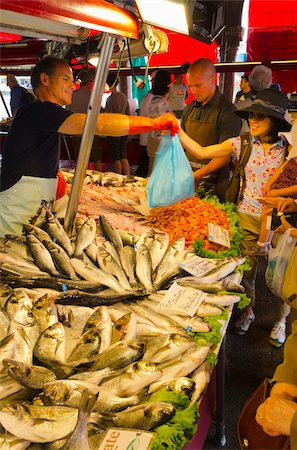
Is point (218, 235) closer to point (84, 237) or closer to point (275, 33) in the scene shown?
point (84, 237)

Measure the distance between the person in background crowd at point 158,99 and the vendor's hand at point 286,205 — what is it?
3.69 meters

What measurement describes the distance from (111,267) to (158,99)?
554cm

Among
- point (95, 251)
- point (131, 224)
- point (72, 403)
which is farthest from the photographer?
point (131, 224)

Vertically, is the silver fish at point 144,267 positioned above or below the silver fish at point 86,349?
above

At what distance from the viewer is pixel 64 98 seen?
2867 mm

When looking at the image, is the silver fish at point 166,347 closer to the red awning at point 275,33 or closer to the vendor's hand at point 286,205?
the vendor's hand at point 286,205

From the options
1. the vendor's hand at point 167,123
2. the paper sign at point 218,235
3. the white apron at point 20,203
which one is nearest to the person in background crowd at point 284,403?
the paper sign at point 218,235

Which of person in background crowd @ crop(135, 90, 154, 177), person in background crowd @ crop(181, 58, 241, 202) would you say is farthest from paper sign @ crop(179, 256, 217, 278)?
person in background crowd @ crop(135, 90, 154, 177)

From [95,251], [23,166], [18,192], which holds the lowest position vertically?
[95,251]

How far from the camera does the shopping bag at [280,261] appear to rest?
3205 millimetres

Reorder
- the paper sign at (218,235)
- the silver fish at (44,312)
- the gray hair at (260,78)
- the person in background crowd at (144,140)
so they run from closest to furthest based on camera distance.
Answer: the silver fish at (44,312)
the paper sign at (218,235)
the gray hair at (260,78)
the person in background crowd at (144,140)

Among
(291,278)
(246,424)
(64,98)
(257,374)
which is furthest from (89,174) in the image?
(246,424)

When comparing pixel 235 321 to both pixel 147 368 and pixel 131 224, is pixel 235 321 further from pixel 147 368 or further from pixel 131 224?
pixel 147 368

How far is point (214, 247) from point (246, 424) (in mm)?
1368
